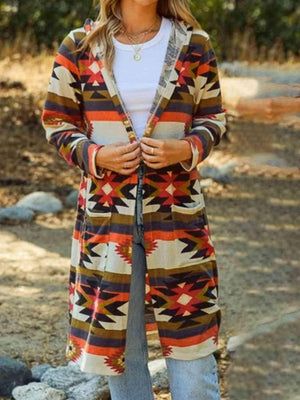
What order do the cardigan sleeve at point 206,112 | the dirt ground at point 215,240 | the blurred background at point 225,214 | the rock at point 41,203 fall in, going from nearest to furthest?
the cardigan sleeve at point 206,112 → the blurred background at point 225,214 → the dirt ground at point 215,240 → the rock at point 41,203

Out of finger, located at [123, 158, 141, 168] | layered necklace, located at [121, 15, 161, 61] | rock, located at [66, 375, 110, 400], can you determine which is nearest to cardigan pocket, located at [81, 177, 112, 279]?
finger, located at [123, 158, 141, 168]

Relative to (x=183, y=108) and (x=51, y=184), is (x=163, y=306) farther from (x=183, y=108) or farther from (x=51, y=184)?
(x=51, y=184)

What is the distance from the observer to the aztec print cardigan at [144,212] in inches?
91.7

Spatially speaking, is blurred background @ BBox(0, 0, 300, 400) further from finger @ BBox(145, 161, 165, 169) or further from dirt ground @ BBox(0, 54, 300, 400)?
finger @ BBox(145, 161, 165, 169)

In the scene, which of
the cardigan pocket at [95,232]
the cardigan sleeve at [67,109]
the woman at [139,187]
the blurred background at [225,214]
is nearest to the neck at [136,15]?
the woman at [139,187]

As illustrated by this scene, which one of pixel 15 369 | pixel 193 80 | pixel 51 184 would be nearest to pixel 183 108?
pixel 193 80

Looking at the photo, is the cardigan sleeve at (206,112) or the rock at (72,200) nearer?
the cardigan sleeve at (206,112)

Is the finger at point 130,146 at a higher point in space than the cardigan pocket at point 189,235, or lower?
higher

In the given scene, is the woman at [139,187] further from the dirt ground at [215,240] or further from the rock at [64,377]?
the rock at [64,377]

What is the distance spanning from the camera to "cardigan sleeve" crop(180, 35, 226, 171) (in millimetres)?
2364

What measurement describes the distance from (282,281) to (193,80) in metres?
2.69

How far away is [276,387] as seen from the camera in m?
2.74

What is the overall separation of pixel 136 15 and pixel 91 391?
1.53 meters

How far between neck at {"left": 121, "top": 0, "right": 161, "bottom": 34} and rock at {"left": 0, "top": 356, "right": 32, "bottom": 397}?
163 centimetres
